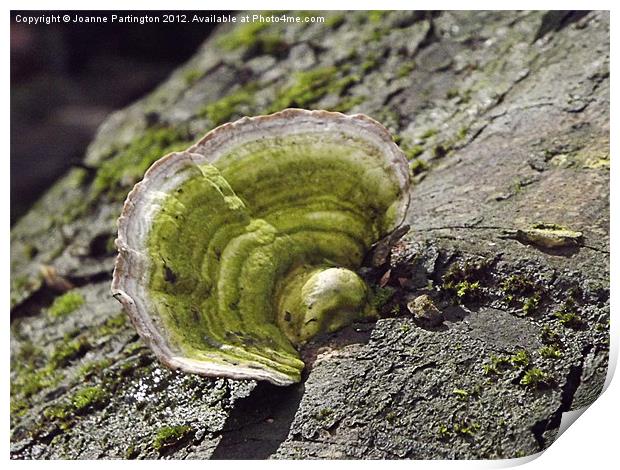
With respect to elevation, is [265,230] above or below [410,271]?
above

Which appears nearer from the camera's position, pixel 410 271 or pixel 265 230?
pixel 265 230

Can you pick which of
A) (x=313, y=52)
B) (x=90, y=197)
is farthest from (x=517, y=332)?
(x=90, y=197)

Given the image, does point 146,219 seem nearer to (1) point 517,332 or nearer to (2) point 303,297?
(2) point 303,297
